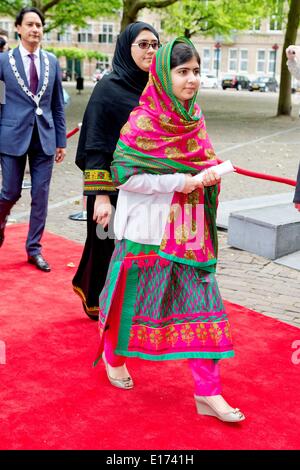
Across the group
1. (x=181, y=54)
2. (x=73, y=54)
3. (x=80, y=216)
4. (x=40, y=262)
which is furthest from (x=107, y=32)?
(x=181, y=54)

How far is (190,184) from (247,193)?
7005 millimetres

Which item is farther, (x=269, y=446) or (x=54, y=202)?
(x=54, y=202)

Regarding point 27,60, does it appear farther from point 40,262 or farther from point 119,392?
point 119,392

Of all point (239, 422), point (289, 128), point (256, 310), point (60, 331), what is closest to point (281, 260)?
point (256, 310)

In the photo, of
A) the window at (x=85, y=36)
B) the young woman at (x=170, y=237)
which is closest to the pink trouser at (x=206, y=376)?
the young woman at (x=170, y=237)

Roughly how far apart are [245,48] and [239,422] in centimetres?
7406

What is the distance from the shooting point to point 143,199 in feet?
11.8

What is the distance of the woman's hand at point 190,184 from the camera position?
3.40 m

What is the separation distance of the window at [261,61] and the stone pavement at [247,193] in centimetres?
5191

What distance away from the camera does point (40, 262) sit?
6.22m

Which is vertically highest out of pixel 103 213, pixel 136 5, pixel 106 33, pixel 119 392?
pixel 136 5

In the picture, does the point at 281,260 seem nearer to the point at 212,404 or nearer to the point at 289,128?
the point at 212,404

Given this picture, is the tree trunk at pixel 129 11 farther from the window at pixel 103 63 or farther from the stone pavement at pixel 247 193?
the window at pixel 103 63

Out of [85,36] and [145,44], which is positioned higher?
[145,44]
